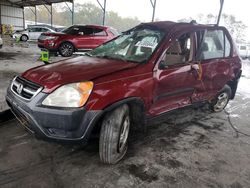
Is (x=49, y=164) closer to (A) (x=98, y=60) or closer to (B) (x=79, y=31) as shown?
(A) (x=98, y=60)

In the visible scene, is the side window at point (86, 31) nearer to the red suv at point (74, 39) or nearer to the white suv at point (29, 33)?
the red suv at point (74, 39)

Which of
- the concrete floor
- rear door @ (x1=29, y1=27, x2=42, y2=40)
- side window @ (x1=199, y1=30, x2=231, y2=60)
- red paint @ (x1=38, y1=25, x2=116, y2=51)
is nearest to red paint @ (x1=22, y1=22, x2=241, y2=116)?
side window @ (x1=199, y1=30, x2=231, y2=60)

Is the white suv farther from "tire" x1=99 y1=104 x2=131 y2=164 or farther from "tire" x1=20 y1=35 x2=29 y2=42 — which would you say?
"tire" x1=99 y1=104 x2=131 y2=164

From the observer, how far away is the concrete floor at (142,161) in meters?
2.38

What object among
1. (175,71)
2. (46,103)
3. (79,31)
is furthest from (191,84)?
(79,31)

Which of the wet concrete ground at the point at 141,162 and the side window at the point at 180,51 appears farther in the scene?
the side window at the point at 180,51

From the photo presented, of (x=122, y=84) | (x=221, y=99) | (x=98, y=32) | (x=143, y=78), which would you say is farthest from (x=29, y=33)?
(x=122, y=84)

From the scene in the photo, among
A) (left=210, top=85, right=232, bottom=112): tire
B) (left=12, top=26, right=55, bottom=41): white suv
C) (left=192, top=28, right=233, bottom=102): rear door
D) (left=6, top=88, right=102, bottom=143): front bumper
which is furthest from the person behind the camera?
(left=12, top=26, right=55, bottom=41): white suv

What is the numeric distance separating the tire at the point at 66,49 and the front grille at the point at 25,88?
8519mm

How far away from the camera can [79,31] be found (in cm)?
1128

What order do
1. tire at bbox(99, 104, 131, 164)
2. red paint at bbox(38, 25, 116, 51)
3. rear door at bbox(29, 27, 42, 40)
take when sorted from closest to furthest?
tire at bbox(99, 104, 131, 164)
red paint at bbox(38, 25, 116, 51)
rear door at bbox(29, 27, 42, 40)

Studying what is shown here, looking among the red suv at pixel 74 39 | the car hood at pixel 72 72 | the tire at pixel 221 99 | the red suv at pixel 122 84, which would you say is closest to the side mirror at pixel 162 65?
the red suv at pixel 122 84

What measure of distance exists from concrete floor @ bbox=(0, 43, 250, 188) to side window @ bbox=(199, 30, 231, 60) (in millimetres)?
1264

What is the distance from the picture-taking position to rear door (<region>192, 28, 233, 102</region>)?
3521mm
